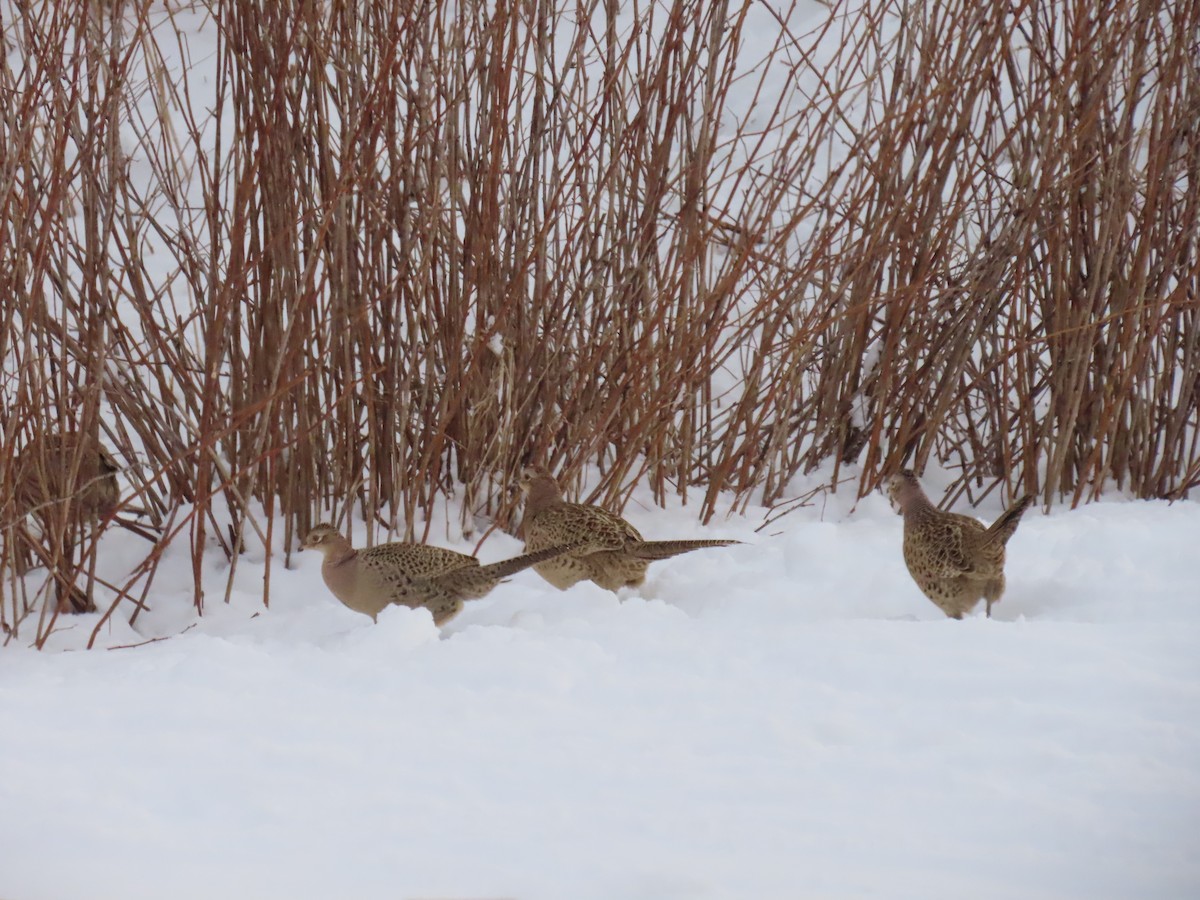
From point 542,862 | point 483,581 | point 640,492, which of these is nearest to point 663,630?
point 483,581

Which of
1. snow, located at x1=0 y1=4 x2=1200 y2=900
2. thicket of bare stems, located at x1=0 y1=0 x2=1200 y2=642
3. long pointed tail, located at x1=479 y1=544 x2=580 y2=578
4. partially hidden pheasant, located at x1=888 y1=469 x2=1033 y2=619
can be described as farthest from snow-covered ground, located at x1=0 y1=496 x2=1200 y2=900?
thicket of bare stems, located at x1=0 y1=0 x2=1200 y2=642

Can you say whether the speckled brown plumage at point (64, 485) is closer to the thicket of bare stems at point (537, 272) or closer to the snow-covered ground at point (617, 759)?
the thicket of bare stems at point (537, 272)

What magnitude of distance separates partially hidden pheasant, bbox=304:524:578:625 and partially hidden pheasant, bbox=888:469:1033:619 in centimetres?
87

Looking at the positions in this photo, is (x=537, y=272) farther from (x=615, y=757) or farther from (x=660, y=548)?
(x=615, y=757)

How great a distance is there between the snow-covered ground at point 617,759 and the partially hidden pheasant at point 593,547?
331 mm

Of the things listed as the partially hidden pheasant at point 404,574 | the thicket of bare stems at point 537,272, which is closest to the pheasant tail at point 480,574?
the partially hidden pheasant at point 404,574

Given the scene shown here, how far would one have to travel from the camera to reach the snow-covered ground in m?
1.76

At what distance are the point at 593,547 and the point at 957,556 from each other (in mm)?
887

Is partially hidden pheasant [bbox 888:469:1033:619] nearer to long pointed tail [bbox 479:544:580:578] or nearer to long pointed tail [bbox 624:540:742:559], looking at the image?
long pointed tail [bbox 624:540:742:559]

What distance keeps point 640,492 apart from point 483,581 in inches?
43.8

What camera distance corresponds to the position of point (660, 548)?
328cm

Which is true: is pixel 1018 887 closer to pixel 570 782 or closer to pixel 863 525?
pixel 570 782

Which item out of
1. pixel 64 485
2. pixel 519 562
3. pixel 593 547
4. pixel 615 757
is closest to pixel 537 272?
pixel 593 547

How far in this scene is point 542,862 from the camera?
5.87ft
